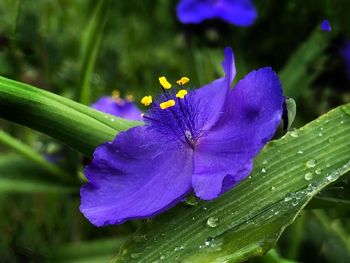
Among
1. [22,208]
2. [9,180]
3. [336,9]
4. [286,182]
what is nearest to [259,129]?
[286,182]

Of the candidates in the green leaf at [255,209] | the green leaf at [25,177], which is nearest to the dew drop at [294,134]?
the green leaf at [255,209]

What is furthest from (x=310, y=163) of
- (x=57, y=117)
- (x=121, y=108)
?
(x=121, y=108)

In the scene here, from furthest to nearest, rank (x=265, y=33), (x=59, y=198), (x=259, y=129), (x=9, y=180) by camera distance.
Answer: (x=265, y=33)
(x=59, y=198)
(x=9, y=180)
(x=259, y=129)

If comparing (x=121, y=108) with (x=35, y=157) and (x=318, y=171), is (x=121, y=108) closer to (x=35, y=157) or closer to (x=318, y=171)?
(x=35, y=157)

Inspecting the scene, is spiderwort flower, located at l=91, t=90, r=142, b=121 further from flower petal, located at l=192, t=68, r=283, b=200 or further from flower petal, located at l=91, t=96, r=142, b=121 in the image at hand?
flower petal, located at l=192, t=68, r=283, b=200

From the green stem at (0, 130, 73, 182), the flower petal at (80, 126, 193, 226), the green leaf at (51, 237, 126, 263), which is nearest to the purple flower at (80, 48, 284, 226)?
the flower petal at (80, 126, 193, 226)

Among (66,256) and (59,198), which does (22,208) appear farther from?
(66,256)
